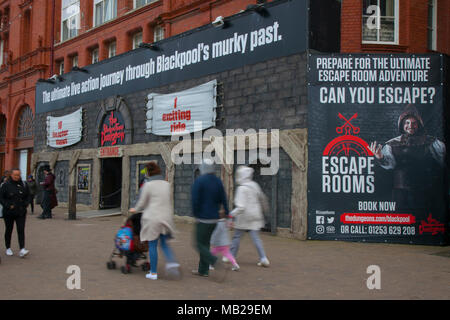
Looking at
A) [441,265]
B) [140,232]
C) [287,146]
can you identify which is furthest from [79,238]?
[441,265]

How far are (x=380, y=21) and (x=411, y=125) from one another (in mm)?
4536

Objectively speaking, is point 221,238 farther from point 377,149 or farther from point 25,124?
point 25,124

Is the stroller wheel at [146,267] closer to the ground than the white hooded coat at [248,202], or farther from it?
closer to the ground

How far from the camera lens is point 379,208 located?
1136cm

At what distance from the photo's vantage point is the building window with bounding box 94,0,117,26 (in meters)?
24.3

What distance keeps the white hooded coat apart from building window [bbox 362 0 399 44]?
8218 millimetres

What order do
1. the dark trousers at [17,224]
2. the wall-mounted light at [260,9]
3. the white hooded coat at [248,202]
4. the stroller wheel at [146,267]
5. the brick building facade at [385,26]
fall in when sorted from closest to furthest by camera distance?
the stroller wheel at [146,267] < the white hooded coat at [248,202] < the dark trousers at [17,224] < the wall-mounted light at [260,9] < the brick building facade at [385,26]

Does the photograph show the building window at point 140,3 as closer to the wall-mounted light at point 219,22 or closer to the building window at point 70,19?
the building window at point 70,19

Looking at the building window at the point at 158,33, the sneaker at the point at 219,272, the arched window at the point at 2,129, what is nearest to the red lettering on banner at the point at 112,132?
the building window at the point at 158,33

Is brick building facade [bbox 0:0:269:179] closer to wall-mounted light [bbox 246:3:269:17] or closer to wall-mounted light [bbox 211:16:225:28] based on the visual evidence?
wall-mounted light [bbox 211:16:225:28]

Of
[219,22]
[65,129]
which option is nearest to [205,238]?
[219,22]

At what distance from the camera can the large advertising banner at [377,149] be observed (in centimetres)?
1129

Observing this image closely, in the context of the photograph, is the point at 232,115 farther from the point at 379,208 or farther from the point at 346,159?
the point at 379,208

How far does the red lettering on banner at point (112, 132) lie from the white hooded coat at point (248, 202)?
11.2 meters
